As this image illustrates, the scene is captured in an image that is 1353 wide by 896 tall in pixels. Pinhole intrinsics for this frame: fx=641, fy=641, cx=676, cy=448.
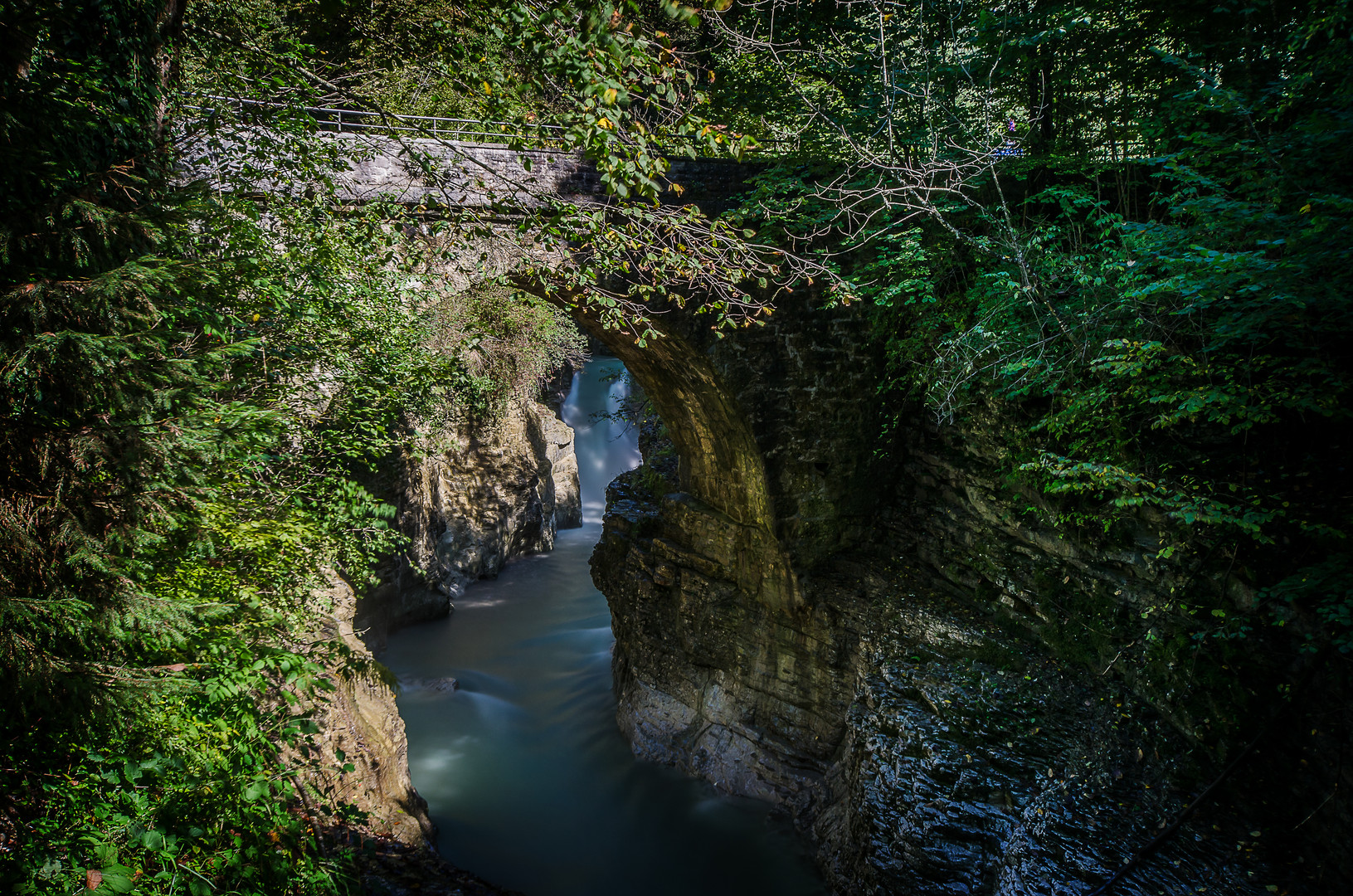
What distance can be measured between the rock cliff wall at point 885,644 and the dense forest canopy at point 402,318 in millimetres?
514

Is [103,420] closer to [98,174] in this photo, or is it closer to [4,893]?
[98,174]

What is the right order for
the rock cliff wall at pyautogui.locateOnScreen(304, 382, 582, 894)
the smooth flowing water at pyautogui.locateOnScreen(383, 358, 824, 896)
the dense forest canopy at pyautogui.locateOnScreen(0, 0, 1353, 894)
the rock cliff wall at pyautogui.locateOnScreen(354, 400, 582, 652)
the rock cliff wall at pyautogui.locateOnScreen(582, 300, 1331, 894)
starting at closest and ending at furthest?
the dense forest canopy at pyautogui.locateOnScreen(0, 0, 1353, 894) < the rock cliff wall at pyautogui.locateOnScreen(582, 300, 1331, 894) < the rock cliff wall at pyautogui.locateOnScreen(304, 382, 582, 894) < the smooth flowing water at pyautogui.locateOnScreen(383, 358, 824, 896) < the rock cliff wall at pyautogui.locateOnScreen(354, 400, 582, 652)

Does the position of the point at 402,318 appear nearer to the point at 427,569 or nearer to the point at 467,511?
the point at 427,569

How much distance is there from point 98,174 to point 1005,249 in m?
5.03

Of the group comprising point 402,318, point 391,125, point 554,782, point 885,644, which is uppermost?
point 391,125

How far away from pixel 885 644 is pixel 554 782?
4197mm

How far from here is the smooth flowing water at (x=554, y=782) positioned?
6043 mm

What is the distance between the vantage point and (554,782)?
7234 millimetres

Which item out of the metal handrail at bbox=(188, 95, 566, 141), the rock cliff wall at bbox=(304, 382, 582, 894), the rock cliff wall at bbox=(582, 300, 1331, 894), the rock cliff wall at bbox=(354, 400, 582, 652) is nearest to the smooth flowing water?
the rock cliff wall at bbox=(582, 300, 1331, 894)

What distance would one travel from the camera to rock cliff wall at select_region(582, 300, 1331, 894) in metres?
3.65

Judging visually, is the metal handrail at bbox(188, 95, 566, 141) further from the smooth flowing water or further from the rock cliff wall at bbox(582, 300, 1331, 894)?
the smooth flowing water

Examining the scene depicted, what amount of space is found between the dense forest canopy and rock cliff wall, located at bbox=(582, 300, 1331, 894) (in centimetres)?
51

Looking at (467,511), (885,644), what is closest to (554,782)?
(885,644)

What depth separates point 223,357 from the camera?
2693 mm
